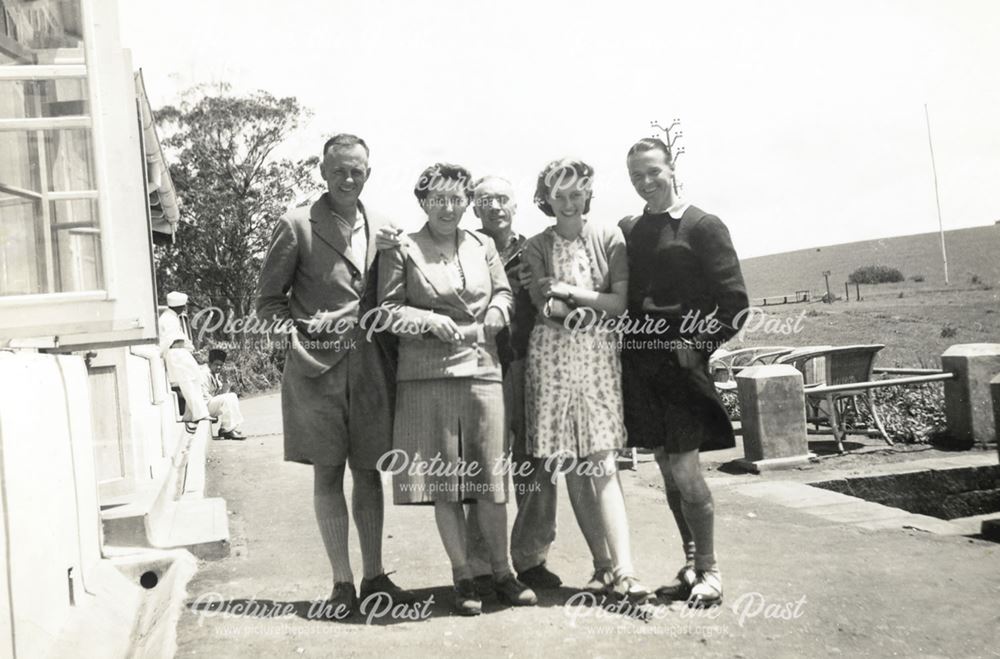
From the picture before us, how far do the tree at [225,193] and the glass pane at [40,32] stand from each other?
2297cm

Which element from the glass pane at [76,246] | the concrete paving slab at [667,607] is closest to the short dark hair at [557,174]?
the concrete paving slab at [667,607]

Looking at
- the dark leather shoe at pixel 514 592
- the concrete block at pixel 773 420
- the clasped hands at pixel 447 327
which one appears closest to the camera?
the clasped hands at pixel 447 327

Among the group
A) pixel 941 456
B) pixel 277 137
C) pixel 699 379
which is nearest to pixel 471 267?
pixel 699 379

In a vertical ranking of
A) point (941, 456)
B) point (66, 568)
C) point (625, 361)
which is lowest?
point (941, 456)

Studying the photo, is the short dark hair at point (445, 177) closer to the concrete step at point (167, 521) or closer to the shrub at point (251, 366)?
the concrete step at point (167, 521)

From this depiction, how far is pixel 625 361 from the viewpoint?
4.27m

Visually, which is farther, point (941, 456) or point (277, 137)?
point (277, 137)

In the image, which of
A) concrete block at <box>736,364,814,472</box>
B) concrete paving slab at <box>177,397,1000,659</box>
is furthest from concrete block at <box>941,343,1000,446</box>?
concrete paving slab at <box>177,397,1000,659</box>

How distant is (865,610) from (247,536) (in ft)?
12.6

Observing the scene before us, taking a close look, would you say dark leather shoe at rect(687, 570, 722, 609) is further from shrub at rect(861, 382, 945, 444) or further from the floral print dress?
shrub at rect(861, 382, 945, 444)

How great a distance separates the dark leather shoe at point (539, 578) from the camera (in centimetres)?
436

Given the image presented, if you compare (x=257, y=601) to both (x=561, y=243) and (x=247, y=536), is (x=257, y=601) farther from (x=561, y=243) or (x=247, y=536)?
(x=561, y=243)

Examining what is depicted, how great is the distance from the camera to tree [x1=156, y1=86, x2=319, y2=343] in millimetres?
27500

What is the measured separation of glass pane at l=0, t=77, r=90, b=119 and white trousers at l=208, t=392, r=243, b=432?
7.70 metres
